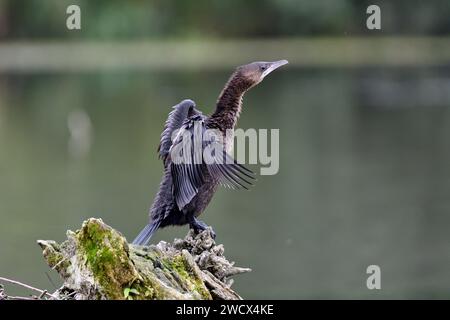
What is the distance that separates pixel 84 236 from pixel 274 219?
13081 millimetres

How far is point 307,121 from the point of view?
30.8 metres

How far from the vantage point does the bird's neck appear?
21.4 feet

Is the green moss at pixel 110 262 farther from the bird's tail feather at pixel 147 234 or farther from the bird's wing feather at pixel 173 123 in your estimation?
the bird's wing feather at pixel 173 123

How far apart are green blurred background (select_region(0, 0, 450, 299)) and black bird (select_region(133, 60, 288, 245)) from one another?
21.2 ft

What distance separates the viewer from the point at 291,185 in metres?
21.2

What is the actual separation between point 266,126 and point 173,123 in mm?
21548

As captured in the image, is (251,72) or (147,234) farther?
(251,72)

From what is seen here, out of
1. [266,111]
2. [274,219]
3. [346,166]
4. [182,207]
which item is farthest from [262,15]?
[182,207]

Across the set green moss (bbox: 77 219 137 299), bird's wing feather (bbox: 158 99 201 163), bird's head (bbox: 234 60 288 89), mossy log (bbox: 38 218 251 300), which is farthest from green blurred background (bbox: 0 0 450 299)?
green moss (bbox: 77 219 137 299)

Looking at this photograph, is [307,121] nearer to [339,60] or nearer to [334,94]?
[334,94]

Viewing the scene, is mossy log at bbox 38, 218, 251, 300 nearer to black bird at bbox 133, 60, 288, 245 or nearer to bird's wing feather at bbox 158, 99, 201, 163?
black bird at bbox 133, 60, 288, 245

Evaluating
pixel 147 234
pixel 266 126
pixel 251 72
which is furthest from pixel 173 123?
pixel 266 126

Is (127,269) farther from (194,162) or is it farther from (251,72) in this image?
(251,72)

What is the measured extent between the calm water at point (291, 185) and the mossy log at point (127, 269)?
7204mm
